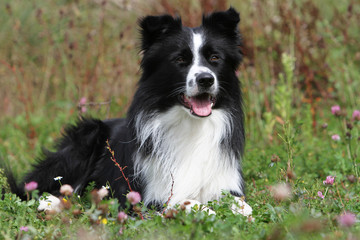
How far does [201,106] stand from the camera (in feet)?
11.9

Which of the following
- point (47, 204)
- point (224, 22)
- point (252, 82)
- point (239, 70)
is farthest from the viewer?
point (252, 82)

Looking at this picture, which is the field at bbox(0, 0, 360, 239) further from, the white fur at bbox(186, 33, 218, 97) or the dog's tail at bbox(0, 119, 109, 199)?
the white fur at bbox(186, 33, 218, 97)

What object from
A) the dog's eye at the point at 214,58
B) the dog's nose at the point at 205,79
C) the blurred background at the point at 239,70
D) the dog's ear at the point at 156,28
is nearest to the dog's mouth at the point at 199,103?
the dog's nose at the point at 205,79

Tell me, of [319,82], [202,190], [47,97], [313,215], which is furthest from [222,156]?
[47,97]

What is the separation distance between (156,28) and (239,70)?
2.83m

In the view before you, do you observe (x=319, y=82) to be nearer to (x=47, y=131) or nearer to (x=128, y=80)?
(x=128, y=80)

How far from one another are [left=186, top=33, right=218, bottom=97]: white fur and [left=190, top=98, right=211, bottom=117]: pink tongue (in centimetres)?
9

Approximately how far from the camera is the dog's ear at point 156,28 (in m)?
3.74

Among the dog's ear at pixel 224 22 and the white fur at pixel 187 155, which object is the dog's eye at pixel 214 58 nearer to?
the dog's ear at pixel 224 22

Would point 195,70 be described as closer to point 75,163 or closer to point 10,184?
point 75,163

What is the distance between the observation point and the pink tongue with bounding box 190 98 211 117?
11.8ft

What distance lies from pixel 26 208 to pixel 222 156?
4.80 feet

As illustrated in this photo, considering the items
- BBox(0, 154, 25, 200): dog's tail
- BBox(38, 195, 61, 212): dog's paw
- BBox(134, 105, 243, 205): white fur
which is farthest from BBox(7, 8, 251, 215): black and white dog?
BBox(0, 154, 25, 200): dog's tail

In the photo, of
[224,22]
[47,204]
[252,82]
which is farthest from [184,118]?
[252,82]
